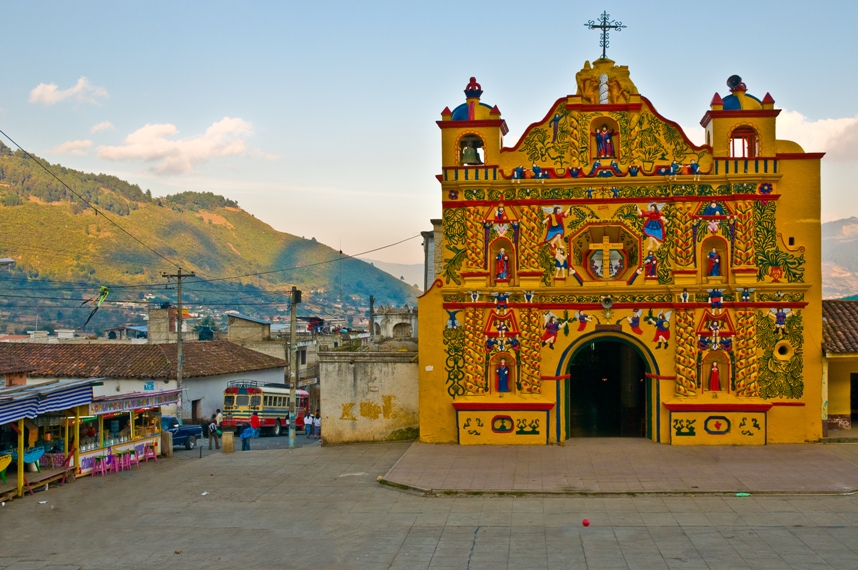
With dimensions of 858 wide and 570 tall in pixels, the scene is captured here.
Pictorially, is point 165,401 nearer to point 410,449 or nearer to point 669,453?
point 410,449

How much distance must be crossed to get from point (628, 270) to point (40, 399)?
15.2 metres

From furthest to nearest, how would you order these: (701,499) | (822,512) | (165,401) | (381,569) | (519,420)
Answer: (165,401), (519,420), (701,499), (822,512), (381,569)

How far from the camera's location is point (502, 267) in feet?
79.3

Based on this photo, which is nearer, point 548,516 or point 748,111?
point 548,516

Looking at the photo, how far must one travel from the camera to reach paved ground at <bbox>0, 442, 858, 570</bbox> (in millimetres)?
14398

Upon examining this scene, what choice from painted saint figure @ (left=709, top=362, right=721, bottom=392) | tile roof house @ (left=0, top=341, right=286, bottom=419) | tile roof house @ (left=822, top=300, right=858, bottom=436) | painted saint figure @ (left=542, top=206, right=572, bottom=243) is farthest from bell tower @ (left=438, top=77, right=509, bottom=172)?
tile roof house @ (left=0, top=341, right=286, bottom=419)

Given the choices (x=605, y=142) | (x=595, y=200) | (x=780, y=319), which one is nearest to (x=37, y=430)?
(x=595, y=200)

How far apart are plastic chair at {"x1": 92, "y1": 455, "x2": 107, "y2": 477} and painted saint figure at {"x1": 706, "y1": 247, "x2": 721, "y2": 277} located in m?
16.8

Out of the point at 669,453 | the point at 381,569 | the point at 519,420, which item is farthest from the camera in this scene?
the point at 519,420

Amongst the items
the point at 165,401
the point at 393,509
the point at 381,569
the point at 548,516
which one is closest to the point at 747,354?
the point at 548,516

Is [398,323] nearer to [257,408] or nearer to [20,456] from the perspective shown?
[257,408]

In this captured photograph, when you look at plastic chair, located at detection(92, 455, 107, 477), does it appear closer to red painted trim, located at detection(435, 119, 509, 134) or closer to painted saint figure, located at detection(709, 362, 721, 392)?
red painted trim, located at detection(435, 119, 509, 134)

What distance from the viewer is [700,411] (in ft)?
75.8

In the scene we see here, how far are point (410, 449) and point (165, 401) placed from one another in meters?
7.62
